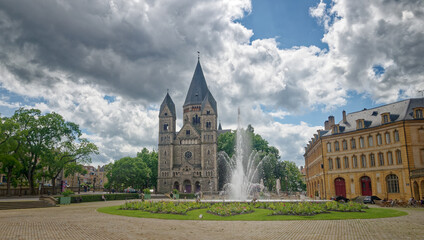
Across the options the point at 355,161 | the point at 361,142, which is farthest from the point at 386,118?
the point at 355,161

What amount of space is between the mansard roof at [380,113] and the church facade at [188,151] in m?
36.8

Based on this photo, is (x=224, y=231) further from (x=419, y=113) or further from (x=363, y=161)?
(x=363, y=161)

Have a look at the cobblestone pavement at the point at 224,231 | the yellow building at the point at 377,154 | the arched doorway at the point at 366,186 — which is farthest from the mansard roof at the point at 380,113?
the cobblestone pavement at the point at 224,231

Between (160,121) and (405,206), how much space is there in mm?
65055

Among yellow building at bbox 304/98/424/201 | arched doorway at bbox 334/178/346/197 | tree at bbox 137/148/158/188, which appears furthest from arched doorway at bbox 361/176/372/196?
tree at bbox 137/148/158/188

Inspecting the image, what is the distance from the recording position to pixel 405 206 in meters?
33.2

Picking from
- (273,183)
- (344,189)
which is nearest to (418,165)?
(344,189)

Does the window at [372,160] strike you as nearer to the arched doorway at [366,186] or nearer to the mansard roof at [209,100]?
the arched doorway at [366,186]

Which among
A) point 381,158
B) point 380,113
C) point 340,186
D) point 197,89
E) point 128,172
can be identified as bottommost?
point 340,186

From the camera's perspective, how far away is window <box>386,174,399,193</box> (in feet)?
134

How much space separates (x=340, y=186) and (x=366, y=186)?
175 inches

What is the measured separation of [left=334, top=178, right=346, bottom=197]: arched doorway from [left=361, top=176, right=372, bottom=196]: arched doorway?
315 centimetres

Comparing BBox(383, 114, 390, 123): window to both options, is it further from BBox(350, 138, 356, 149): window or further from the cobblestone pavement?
the cobblestone pavement

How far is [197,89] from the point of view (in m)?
96.9
